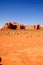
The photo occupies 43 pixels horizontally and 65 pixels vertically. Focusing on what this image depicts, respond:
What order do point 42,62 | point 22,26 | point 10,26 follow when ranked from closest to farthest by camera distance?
point 42,62, point 10,26, point 22,26

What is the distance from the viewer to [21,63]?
568 centimetres

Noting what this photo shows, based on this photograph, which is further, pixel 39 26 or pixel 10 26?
pixel 39 26

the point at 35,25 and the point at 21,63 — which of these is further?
the point at 35,25

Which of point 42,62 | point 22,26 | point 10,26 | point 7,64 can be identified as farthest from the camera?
point 22,26

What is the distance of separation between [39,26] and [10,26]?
2416 cm

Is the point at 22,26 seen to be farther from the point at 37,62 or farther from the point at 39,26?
the point at 37,62

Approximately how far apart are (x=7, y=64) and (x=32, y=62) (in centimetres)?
112

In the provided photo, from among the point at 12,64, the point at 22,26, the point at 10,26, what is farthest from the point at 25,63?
the point at 22,26

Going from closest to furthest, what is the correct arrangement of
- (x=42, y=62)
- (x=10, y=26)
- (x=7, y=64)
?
(x=7, y=64), (x=42, y=62), (x=10, y=26)

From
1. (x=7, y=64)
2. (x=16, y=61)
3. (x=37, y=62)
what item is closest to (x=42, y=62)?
(x=37, y=62)

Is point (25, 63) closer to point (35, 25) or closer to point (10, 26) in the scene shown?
point (10, 26)

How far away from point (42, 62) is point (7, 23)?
93.7 m

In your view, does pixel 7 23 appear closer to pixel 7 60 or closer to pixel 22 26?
pixel 22 26

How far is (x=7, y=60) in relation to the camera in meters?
6.14
